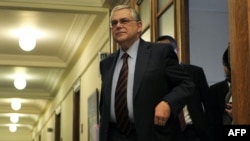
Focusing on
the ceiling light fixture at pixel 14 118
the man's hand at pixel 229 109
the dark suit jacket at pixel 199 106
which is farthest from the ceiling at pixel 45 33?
the ceiling light fixture at pixel 14 118

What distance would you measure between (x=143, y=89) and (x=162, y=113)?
206 mm

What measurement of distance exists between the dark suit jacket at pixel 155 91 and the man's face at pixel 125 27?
9cm

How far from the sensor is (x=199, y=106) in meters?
2.89

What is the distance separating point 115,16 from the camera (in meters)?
2.69

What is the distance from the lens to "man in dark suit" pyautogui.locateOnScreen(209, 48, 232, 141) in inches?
117

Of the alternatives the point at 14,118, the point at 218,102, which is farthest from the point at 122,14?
the point at 14,118

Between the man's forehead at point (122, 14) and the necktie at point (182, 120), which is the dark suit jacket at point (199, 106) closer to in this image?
the necktie at point (182, 120)

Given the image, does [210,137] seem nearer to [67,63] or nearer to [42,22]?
[42,22]

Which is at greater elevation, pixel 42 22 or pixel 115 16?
pixel 42 22

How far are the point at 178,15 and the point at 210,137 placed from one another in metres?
1.43

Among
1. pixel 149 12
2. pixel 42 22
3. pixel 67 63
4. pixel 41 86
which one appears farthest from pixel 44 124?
pixel 149 12

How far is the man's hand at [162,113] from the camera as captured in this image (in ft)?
7.69

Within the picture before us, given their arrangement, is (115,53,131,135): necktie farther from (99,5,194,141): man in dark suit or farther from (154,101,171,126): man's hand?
(154,101,171,126): man's hand

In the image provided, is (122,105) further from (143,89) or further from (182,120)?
(182,120)
